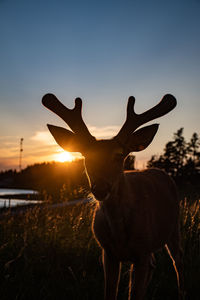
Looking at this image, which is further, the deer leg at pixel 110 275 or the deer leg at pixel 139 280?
the deer leg at pixel 110 275

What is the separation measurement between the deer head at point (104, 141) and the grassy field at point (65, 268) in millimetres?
1597

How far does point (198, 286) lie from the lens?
4.30 m

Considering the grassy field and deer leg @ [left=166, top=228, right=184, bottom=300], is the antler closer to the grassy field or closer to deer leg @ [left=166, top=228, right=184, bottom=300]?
the grassy field

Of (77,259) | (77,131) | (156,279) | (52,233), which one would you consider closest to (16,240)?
(52,233)

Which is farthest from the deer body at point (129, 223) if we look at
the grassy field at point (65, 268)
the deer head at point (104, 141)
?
the grassy field at point (65, 268)


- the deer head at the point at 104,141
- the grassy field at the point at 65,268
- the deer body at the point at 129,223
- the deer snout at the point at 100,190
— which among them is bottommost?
the grassy field at the point at 65,268

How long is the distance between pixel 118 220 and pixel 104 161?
0.69 m

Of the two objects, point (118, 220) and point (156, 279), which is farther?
point (156, 279)

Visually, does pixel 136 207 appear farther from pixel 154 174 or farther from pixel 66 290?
pixel 66 290

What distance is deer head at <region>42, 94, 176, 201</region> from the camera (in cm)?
296

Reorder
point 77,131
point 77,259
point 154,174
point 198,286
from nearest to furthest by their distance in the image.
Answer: point 77,131 < point 198,286 < point 154,174 < point 77,259

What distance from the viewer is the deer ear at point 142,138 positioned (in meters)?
3.53

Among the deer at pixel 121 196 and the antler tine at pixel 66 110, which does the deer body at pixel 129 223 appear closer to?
the deer at pixel 121 196

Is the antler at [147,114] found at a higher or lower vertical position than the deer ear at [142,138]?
higher
